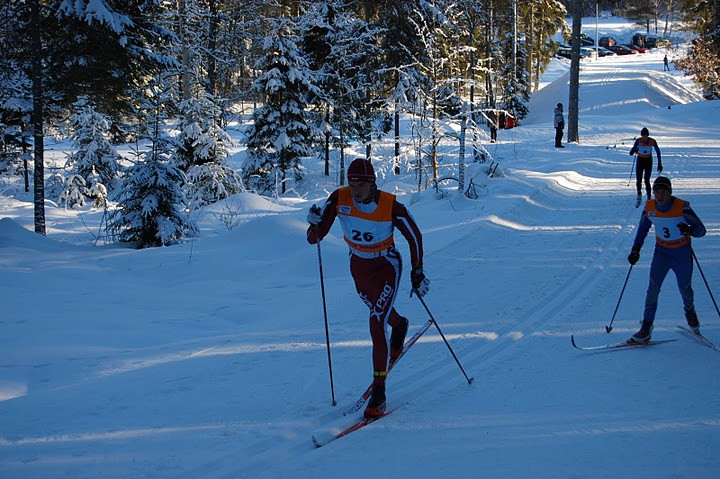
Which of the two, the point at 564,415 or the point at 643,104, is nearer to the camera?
the point at 564,415

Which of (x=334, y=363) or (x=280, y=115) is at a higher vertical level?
(x=280, y=115)

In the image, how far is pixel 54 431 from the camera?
4.25 metres

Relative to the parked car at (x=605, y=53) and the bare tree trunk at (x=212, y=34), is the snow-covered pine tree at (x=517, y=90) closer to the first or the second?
the bare tree trunk at (x=212, y=34)

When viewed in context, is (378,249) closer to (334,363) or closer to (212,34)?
(334,363)

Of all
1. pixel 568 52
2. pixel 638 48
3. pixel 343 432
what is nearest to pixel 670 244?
pixel 343 432

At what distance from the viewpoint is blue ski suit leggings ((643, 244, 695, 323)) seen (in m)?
5.93

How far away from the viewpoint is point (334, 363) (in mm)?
5742

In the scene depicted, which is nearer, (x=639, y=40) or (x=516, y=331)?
(x=516, y=331)

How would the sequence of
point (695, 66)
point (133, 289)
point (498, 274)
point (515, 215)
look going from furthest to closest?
point (695, 66) < point (515, 215) < point (498, 274) < point (133, 289)

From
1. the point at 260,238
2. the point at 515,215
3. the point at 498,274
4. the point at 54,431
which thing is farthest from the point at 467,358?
the point at 515,215

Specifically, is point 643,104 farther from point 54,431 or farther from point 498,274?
point 54,431

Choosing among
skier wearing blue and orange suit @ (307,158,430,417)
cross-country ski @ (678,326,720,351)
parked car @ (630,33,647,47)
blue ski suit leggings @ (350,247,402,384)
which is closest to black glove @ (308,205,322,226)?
skier wearing blue and orange suit @ (307,158,430,417)

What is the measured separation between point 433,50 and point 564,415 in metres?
12.8

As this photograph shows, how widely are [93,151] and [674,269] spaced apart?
93.4ft
